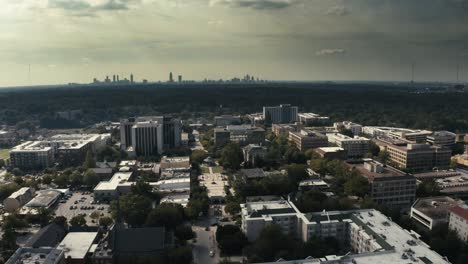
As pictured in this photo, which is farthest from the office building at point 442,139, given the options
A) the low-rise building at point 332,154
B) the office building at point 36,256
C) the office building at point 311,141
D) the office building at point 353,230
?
the office building at point 36,256

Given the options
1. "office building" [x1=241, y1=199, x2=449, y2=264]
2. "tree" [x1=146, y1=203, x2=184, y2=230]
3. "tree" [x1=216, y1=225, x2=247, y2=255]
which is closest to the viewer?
"office building" [x1=241, y1=199, x2=449, y2=264]

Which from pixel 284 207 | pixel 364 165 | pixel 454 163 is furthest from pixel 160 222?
pixel 454 163

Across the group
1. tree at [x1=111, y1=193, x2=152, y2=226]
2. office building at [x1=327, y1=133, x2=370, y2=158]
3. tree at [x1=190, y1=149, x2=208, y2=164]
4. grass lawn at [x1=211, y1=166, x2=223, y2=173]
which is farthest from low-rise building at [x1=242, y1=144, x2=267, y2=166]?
tree at [x1=111, y1=193, x2=152, y2=226]

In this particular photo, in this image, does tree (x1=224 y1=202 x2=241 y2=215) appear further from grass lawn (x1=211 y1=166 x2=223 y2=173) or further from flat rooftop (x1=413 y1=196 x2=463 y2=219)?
grass lawn (x1=211 y1=166 x2=223 y2=173)

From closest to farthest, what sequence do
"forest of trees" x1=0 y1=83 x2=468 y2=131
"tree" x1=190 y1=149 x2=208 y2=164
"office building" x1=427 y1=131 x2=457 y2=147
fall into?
Result: "tree" x1=190 y1=149 x2=208 y2=164 < "office building" x1=427 y1=131 x2=457 y2=147 < "forest of trees" x1=0 y1=83 x2=468 y2=131

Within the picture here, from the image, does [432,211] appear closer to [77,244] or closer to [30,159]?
[77,244]

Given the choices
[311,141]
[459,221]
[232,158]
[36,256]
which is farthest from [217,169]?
[36,256]
